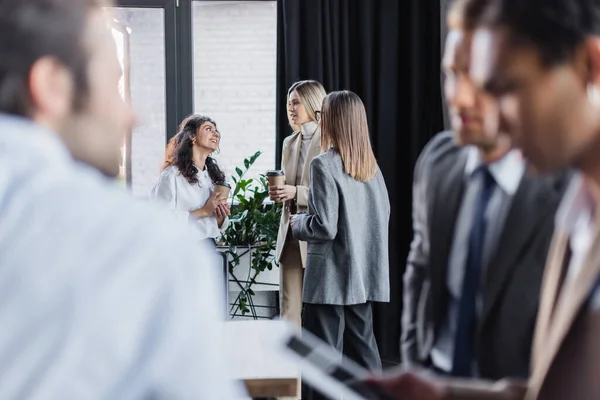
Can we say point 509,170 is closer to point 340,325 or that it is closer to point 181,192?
point 340,325

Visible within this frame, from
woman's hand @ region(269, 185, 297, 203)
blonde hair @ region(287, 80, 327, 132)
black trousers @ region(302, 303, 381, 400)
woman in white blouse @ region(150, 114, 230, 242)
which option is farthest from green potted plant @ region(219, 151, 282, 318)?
black trousers @ region(302, 303, 381, 400)

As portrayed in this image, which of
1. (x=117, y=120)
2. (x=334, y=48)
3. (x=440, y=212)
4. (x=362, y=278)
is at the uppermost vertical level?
(x=334, y=48)

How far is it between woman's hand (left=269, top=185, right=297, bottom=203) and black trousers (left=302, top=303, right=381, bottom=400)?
0.45m

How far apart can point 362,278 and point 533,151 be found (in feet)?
2.81

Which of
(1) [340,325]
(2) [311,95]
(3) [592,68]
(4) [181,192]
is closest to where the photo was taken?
(3) [592,68]

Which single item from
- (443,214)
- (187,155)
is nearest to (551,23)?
(443,214)

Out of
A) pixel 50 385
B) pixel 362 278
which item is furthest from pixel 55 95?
pixel 362 278

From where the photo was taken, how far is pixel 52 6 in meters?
1.19

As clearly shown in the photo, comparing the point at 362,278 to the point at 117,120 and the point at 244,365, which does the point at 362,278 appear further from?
the point at 117,120

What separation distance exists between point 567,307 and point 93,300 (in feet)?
2.02

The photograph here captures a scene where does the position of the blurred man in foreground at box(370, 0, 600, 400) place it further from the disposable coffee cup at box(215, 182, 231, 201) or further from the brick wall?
the brick wall

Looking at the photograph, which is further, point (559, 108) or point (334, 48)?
point (334, 48)

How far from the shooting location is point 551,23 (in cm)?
110

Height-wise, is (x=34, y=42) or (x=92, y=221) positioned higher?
(x=34, y=42)
